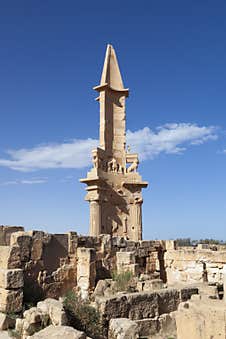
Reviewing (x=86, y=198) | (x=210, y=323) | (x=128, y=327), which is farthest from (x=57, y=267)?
(x=86, y=198)

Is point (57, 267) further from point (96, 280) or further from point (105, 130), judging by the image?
point (105, 130)

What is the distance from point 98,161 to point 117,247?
633 centimetres

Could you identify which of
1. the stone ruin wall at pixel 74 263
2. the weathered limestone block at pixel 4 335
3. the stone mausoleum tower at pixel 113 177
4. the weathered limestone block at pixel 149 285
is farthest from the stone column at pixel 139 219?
the weathered limestone block at pixel 4 335

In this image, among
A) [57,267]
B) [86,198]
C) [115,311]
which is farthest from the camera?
[86,198]

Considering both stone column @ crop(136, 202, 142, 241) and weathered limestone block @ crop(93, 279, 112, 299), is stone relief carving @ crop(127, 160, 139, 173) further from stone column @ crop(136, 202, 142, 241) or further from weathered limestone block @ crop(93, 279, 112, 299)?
weathered limestone block @ crop(93, 279, 112, 299)

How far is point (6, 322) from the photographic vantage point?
6.55 meters

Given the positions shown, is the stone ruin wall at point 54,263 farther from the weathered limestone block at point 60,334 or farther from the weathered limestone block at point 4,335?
the weathered limestone block at point 60,334

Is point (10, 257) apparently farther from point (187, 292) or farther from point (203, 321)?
point (203, 321)

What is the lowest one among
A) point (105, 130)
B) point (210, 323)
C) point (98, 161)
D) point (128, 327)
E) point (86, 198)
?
point (128, 327)

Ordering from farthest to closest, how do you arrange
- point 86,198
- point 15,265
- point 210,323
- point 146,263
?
point 86,198 → point 146,263 → point 15,265 → point 210,323

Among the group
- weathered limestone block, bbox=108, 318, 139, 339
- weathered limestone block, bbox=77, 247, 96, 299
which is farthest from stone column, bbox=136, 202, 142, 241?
weathered limestone block, bbox=108, 318, 139, 339

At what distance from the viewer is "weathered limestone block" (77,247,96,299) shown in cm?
894

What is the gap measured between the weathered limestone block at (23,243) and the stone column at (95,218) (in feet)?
23.5

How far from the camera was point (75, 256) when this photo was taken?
30.9 feet
